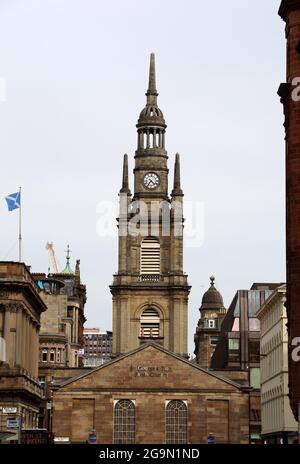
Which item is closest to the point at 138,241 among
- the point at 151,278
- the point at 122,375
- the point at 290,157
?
the point at 151,278

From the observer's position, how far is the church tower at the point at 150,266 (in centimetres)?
14038

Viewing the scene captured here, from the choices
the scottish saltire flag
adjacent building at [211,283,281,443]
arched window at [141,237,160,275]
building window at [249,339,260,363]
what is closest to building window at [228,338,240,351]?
adjacent building at [211,283,281,443]

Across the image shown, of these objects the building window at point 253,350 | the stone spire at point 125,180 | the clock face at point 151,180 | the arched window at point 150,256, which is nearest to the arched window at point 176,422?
the arched window at point 150,256

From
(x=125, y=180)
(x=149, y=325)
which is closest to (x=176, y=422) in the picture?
(x=149, y=325)

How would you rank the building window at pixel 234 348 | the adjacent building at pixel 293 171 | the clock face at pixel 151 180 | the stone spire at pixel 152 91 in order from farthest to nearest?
1. the building window at pixel 234 348
2. the stone spire at pixel 152 91
3. the clock face at pixel 151 180
4. the adjacent building at pixel 293 171

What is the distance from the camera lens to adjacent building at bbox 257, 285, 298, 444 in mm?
98562

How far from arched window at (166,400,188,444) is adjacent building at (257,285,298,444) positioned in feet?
26.8

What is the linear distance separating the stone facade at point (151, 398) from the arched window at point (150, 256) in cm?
1764

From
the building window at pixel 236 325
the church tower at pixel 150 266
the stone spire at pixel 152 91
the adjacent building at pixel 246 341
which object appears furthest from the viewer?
the building window at pixel 236 325

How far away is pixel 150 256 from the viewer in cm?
14262

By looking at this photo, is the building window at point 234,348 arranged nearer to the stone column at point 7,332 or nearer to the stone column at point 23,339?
the stone column at point 23,339

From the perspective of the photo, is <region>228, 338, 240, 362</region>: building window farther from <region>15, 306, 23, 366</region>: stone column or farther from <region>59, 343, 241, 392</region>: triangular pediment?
<region>15, 306, 23, 366</region>: stone column

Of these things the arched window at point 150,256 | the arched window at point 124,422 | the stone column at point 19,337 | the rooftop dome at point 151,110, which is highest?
the rooftop dome at point 151,110

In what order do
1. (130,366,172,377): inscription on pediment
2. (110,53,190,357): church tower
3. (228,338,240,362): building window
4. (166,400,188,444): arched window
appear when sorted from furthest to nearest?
(228,338,240,362): building window
(110,53,190,357): church tower
(130,366,172,377): inscription on pediment
(166,400,188,444): arched window
